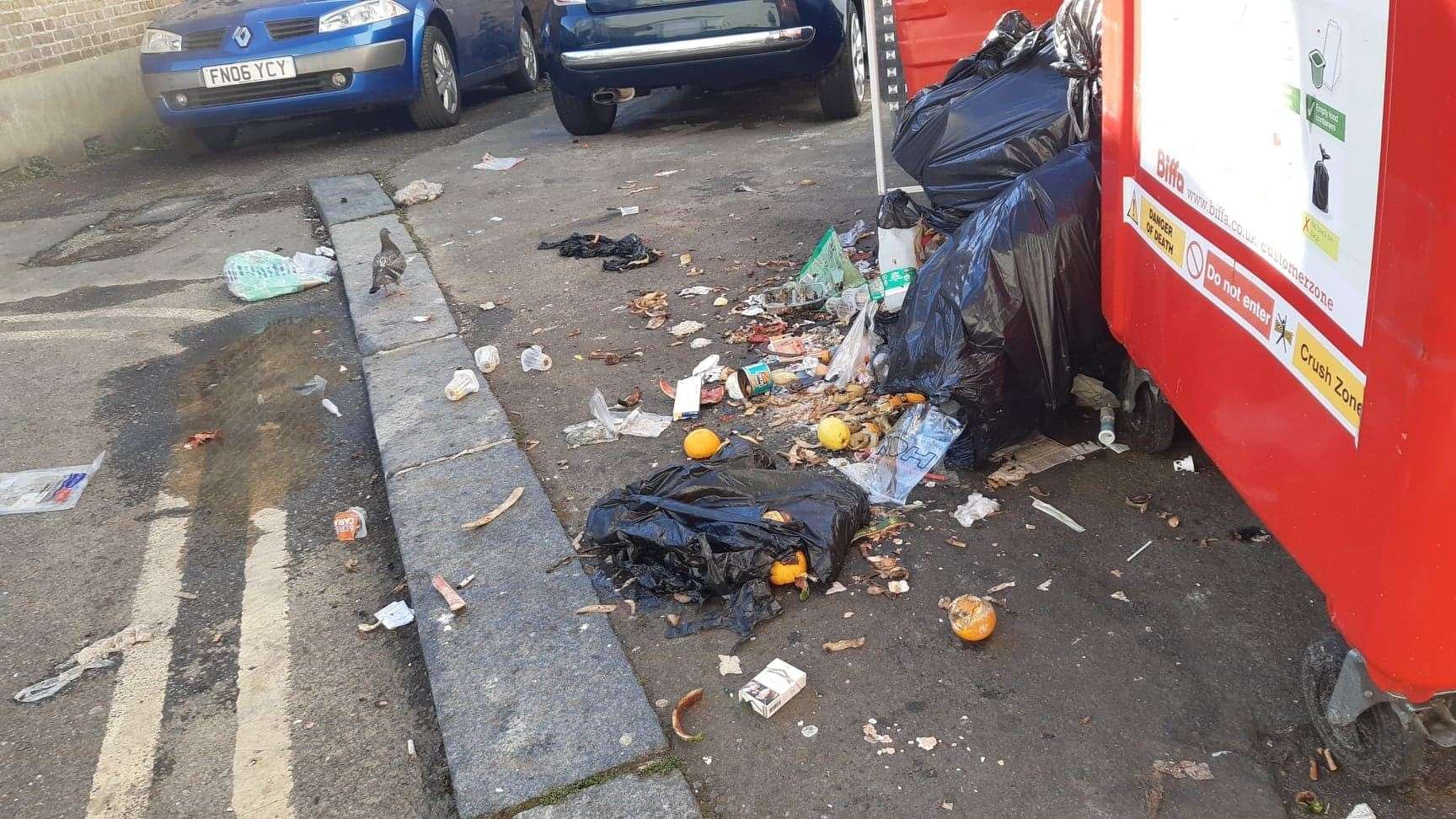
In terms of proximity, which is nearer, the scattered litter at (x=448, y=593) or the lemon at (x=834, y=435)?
the scattered litter at (x=448, y=593)

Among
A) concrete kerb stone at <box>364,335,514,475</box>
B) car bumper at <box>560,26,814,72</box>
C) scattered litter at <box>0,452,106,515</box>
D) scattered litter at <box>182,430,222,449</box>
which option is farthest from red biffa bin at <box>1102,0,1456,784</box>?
car bumper at <box>560,26,814,72</box>

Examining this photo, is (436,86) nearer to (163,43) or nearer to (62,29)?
(163,43)

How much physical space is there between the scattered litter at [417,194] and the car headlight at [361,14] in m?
1.89

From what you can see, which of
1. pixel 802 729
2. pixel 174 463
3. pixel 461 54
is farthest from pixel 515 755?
pixel 461 54

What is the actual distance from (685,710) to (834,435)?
1.23 m

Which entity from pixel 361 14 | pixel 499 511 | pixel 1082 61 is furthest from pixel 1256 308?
pixel 361 14

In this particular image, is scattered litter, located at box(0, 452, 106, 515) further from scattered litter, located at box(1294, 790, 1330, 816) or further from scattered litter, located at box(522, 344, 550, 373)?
scattered litter, located at box(1294, 790, 1330, 816)

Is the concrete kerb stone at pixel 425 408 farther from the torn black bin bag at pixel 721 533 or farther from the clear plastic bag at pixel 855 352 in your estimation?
the clear plastic bag at pixel 855 352

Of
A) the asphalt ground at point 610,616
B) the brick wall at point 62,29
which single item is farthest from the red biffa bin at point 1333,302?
the brick wall at point 62,29

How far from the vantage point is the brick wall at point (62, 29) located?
31.9 ft

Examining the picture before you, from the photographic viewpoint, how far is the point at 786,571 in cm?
285

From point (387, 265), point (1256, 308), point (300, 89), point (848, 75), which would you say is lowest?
point (387, 265)

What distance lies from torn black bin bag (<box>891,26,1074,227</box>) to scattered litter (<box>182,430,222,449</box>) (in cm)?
282

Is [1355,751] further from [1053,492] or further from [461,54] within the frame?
[461,54]
